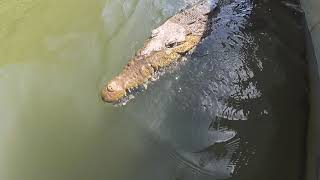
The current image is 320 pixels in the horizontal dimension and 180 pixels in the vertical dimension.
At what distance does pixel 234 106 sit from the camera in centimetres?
420

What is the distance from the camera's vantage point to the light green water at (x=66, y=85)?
154 inches

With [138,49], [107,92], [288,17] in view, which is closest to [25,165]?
[107,92]

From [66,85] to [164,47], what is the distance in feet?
3.58

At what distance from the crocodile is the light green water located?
19cm

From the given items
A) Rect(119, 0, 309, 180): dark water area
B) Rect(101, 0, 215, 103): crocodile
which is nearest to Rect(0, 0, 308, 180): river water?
Rect(119, 0, 309, 180): dark water area

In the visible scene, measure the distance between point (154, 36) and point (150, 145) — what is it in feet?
4.65

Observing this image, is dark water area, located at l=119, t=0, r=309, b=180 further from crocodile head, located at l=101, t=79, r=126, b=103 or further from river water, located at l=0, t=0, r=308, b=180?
crocodile head, located at l=101, t=79, r=126, b=103

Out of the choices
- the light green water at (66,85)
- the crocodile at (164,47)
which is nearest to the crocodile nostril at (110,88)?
the crocodile at (164,47)

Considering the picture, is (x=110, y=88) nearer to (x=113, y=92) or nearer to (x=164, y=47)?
(x=113, y=92)

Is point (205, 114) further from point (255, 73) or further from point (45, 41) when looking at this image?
point (45, 41)

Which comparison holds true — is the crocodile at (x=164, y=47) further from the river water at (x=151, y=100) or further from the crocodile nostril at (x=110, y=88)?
the river water at (x=151, y=100)

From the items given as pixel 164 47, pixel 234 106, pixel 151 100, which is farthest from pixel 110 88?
pixel 234 106

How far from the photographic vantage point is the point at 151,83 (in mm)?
4574

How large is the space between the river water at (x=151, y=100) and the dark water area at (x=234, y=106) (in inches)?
0.4
